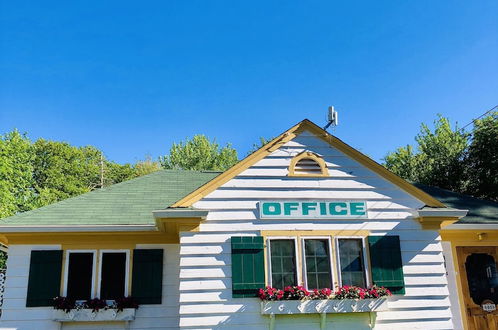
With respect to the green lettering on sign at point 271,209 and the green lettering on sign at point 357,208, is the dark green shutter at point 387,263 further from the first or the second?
the green lettering on sign at point 271,209

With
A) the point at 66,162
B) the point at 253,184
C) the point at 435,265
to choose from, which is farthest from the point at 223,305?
the point at 66,162

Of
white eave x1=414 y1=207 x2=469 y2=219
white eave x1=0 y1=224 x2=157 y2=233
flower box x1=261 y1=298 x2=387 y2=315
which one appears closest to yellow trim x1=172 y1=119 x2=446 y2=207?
white eave x1=414 y1=207 x2=469 y2=219

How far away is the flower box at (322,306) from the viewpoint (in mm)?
7832

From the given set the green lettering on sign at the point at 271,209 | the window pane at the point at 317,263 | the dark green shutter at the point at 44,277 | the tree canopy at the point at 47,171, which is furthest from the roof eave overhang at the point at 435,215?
the tree canopy at the point at 47,171

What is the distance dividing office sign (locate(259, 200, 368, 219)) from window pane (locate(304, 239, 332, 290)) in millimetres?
529

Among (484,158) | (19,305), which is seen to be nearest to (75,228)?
(19,305)

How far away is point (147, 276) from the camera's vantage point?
9.32 metres

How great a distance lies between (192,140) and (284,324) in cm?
2876

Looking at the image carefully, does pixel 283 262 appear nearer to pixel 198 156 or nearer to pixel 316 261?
pixel 316 261

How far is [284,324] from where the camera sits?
7.94m

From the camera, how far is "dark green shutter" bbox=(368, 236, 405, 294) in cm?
828

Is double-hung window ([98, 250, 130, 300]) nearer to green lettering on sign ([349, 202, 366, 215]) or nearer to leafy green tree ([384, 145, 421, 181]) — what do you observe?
green lettering on sign ([349, 202, 366, 215])

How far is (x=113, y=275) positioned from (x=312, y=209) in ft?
14.7

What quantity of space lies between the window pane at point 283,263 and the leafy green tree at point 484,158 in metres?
12.4
